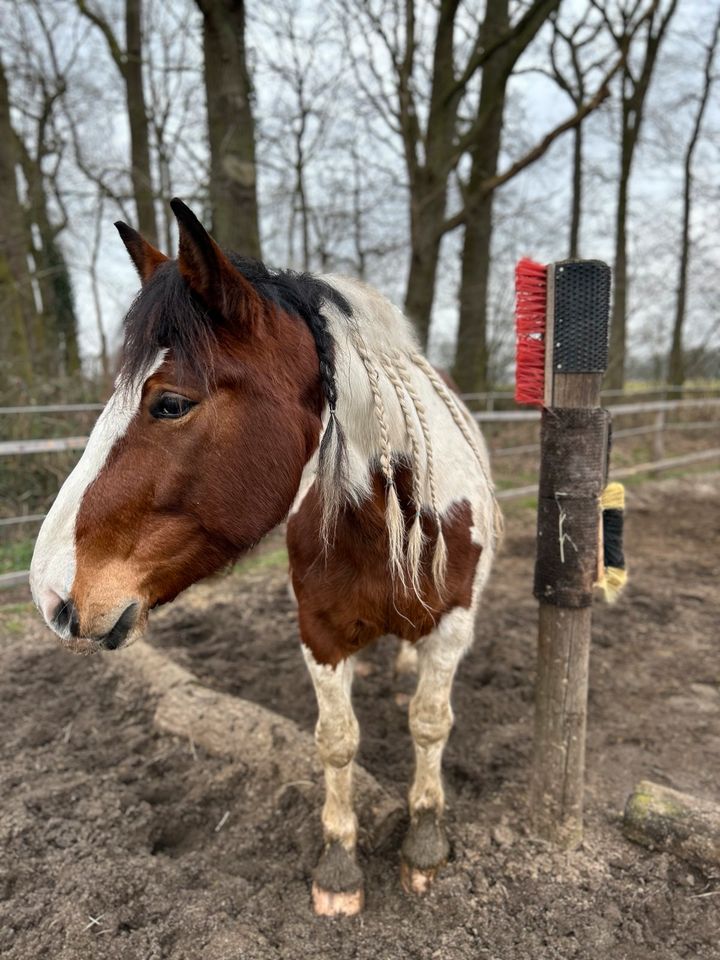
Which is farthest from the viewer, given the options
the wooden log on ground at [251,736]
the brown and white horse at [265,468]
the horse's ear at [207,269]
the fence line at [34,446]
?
the fence line at [34,446]

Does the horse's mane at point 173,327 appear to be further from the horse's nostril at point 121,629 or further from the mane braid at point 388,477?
the horse's nostril at point 121,629

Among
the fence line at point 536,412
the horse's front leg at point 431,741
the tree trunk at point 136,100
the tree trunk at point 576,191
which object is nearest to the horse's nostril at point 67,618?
the horse's front leg at point 431,741

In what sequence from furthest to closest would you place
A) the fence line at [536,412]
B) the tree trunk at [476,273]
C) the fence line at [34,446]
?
the tree trunk at [476,273] → the fence line at [536,412] → the fence line at [34,446]

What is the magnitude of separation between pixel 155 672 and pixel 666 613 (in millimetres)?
3681

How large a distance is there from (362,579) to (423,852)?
3.47 feet

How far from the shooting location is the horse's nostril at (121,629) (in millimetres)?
1411

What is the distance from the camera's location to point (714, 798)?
2396 mm

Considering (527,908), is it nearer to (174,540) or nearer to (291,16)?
(174,540)

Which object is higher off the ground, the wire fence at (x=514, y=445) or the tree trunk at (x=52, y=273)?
the tree trunk at (x=52, y=273)

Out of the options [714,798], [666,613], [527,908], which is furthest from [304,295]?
[666,613]

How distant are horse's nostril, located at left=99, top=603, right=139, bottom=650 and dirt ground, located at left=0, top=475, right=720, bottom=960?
3.54 ft

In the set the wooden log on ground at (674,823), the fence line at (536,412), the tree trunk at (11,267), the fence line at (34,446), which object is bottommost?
the wooden log on ground at (674,823)

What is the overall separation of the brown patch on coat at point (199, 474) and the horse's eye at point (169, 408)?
15 millimetres

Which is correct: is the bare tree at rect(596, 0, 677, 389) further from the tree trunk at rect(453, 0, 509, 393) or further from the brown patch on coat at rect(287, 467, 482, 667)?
the brown patch on coat at rect(287, 467, 482, 667)
